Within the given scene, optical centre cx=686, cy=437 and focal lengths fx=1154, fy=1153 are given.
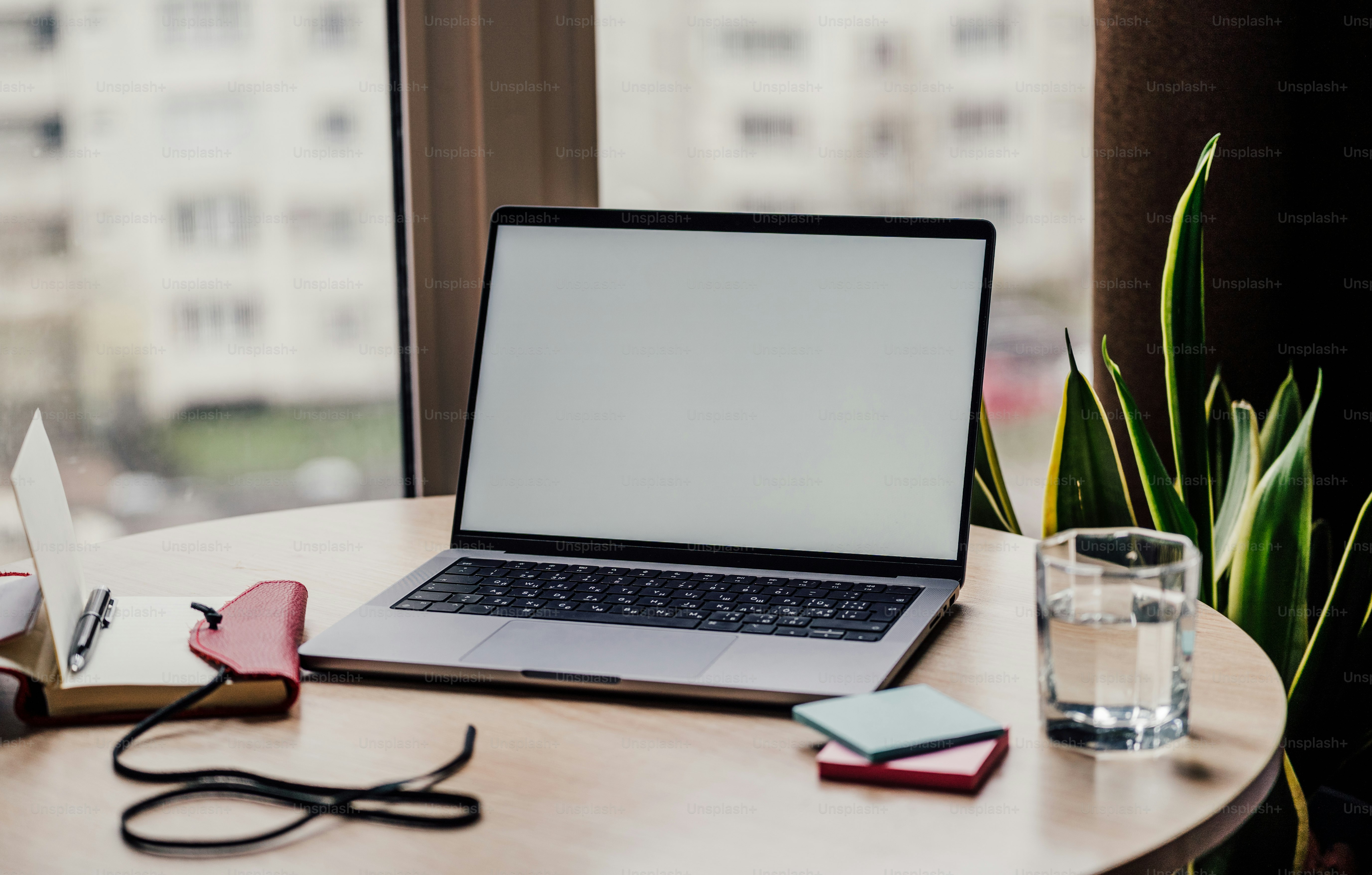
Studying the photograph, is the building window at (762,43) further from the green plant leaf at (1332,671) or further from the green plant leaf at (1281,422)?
the green plant leaf at (1332,671)

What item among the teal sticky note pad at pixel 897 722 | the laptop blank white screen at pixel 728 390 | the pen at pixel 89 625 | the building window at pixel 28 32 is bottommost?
the teal sticky note pad at pixel 897 722

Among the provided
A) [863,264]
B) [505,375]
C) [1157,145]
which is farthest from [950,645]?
[1157,145]

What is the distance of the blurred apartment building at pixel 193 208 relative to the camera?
1360 mm

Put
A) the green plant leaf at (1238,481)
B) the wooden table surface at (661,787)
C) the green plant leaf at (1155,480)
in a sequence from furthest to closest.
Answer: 1. the green plant leaf at (1238,481)
2. the green plant leaf at (1155,480)
3. the wooden table surface at (661,787)

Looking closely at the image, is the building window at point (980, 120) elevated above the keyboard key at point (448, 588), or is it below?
above

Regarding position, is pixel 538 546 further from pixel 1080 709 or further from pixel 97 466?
pixel 97 466

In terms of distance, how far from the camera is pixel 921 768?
56cm

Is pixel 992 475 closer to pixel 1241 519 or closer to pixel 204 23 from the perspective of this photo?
pixel 1241 519

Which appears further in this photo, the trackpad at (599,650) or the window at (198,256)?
the window at (198,256)

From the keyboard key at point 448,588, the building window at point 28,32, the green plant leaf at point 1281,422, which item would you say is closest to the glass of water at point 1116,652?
the keyboard key at point 448,588

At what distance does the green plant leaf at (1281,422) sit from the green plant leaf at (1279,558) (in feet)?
0.38

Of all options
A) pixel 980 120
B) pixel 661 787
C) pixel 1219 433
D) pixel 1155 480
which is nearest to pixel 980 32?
pixel 980 120

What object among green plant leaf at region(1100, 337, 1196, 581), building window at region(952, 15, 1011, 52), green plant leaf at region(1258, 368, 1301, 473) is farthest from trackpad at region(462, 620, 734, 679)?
building window at region(952, 15, 1011, 52)

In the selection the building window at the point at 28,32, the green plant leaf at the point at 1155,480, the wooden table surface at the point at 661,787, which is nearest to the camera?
the wooden table surface at the point at 661,787
